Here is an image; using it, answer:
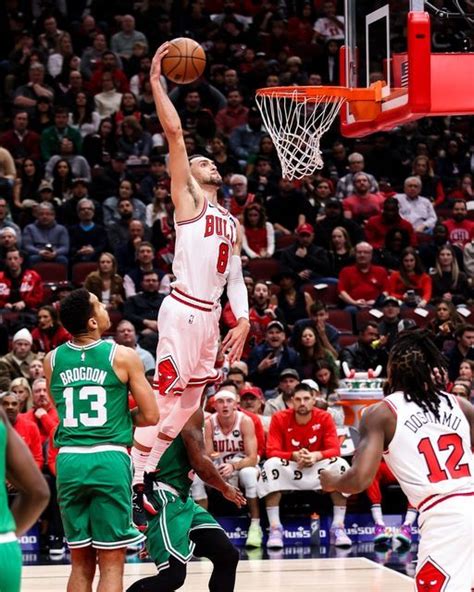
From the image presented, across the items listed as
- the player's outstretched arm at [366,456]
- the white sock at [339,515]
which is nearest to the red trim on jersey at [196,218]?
the player's outstretched arm at [366,456]

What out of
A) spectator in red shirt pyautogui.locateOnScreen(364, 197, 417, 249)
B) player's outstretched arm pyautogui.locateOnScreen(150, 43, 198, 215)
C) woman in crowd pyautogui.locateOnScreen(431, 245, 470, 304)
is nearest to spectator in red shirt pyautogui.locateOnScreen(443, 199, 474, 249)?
spectator in red shirt pyautogui.locateOnScreen(364, 197, 417, 249)

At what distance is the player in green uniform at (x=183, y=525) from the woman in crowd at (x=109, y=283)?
6888mm

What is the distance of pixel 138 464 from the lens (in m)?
6.99

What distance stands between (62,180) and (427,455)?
11.3 meters

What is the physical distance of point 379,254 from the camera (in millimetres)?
15570

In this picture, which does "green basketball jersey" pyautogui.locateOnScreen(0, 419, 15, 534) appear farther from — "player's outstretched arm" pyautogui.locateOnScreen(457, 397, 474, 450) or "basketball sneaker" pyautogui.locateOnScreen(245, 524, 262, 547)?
"basketball sneaker" pyautogui.locateOnScreen(245, 524, 262, 547)

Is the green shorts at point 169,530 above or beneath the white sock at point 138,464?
beneath

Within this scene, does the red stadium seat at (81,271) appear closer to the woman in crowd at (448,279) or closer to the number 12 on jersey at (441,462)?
the woman in crowd at (448,279)

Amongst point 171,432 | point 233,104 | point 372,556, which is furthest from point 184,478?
point 233,104

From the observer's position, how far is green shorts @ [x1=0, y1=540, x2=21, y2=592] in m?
4.04

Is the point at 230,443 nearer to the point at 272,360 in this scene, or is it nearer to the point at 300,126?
the point at 272,360

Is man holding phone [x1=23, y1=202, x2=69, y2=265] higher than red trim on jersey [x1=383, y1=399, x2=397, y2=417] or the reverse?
higher

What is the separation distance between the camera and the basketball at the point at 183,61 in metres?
7.61

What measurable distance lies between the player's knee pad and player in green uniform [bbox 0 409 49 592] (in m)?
7.21
